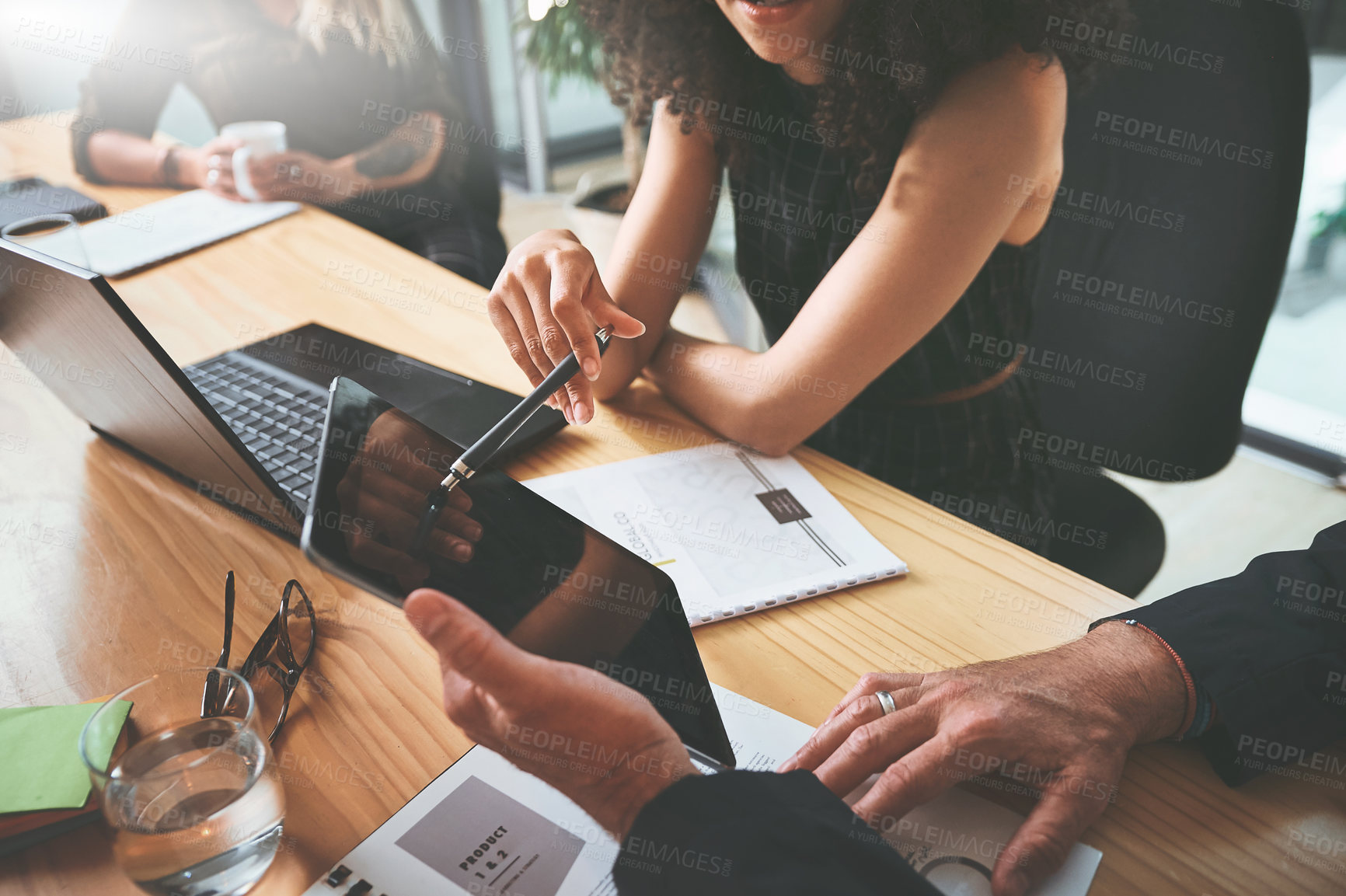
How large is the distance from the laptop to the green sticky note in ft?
0.70

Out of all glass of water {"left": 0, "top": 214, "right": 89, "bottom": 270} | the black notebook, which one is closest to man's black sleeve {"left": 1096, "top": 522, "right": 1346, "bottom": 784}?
glass of water {"left": 0, "top": 214, "right": 89, "bottom": 270}

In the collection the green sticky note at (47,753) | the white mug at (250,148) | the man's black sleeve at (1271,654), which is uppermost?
the white mug at (250,148)

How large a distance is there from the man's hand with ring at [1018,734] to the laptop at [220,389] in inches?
19.0

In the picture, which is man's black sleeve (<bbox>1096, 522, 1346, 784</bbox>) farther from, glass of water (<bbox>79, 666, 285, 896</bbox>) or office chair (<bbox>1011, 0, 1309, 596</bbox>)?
glass of water (<bbox>79, 666, 285, 896</bbox>)

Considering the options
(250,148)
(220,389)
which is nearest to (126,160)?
(250,148)

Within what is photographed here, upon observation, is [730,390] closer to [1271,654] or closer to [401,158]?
[1271,654]

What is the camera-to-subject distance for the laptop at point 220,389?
0.64 m

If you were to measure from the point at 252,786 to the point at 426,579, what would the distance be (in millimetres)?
162

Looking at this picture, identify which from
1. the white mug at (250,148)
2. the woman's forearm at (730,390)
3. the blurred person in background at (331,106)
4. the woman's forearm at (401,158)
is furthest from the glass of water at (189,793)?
the woman's forearm at (401,158)

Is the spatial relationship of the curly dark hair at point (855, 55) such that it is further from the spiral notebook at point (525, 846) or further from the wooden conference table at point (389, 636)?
the spiral notebook at point (525, 846)

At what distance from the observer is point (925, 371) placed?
113cm

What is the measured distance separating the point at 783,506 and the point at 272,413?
→ 0.57 m

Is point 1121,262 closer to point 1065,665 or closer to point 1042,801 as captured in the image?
point 1065,665

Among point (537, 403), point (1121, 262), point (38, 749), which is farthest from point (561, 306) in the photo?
point (1121, 262)
